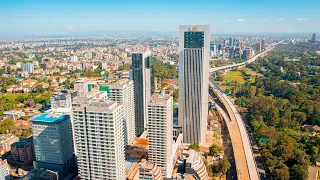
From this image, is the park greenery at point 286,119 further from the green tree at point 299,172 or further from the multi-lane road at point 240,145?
the multi-lane road at point 240,145

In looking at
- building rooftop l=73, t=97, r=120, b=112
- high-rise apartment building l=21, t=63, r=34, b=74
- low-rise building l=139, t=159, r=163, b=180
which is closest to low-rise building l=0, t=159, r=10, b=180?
building rooftop l=73, t=97, r=120, b=112

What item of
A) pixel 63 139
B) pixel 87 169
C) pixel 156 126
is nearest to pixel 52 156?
pixel 63 139

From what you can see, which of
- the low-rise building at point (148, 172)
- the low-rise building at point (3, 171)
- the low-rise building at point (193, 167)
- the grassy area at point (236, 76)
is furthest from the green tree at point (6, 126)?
the grassy area at point (236, 76)

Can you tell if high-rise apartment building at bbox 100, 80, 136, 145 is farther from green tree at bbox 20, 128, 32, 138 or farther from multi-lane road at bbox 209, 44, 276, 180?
green tree at bbox 20, 128, 32, 138

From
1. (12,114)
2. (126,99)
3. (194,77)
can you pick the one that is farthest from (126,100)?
(12,114)

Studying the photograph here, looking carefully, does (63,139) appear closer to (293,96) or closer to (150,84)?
(150,84)

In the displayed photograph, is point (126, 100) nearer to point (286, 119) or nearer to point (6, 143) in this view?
point (6, 143)
